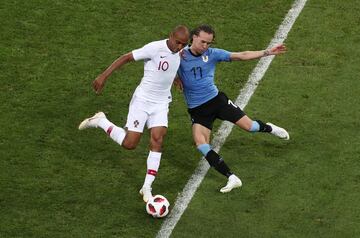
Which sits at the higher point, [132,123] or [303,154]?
[132,123]

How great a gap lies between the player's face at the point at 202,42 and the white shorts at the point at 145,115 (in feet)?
2.97

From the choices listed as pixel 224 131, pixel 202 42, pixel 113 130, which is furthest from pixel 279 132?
pixel 113 130

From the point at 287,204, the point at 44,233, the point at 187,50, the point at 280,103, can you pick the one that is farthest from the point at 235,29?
the point at 44,233

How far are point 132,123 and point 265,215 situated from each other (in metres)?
2.19

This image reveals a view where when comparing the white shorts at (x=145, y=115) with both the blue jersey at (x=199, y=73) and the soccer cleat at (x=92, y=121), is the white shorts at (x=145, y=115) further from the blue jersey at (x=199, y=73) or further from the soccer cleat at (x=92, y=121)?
the soccer cleat at (x=92, y=121)

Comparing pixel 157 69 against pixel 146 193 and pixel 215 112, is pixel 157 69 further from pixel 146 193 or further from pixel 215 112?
pixel 146 193

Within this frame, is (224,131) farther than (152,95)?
Yes

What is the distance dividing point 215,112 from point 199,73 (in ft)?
2.15

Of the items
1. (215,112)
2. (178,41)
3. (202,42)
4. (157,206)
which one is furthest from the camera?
(215,112)

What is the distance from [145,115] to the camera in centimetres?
1363

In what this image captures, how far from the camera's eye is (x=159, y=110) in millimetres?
13641

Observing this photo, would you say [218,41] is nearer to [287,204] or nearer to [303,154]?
[303,154]

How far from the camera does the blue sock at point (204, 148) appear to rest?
13766 mm

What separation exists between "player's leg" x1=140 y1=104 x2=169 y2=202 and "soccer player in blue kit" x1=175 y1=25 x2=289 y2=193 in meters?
0.59
